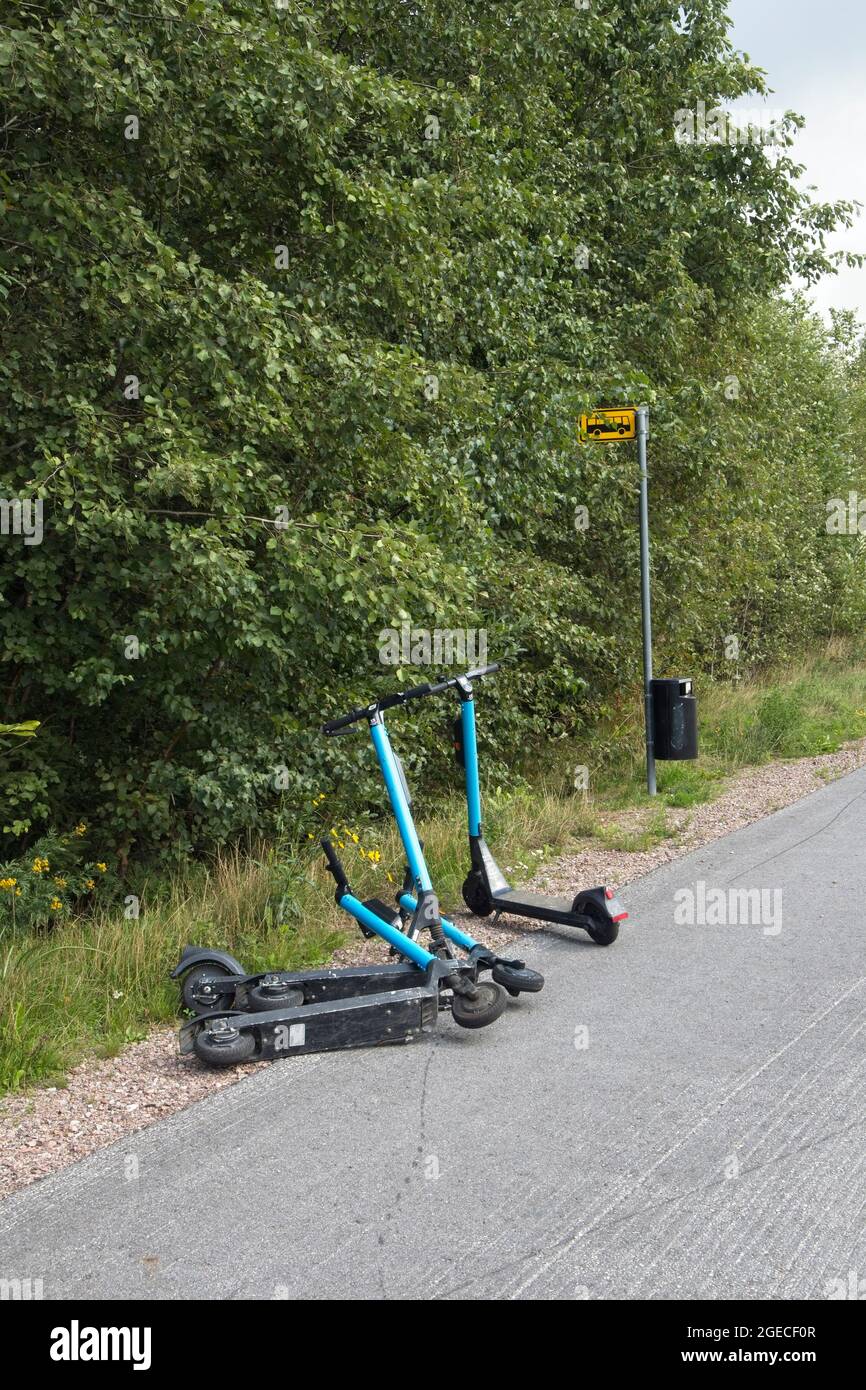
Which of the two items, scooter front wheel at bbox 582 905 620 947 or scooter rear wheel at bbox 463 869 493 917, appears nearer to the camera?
scooter front wheel at bbox 582 905 620 947

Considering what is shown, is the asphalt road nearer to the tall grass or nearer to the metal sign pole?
the tall grass

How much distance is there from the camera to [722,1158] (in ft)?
12.2

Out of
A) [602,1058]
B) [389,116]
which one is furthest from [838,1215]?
[389,116]

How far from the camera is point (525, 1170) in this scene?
367 cm

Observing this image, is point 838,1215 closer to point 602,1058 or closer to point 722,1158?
point 722,1158

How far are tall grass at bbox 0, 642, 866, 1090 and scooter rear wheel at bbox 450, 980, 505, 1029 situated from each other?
122 centimetres

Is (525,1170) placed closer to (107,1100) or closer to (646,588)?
(107,1100)

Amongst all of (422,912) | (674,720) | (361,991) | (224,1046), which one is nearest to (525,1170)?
(224,1046)

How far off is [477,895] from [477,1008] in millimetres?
1808

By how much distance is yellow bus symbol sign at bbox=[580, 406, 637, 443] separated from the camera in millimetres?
10500

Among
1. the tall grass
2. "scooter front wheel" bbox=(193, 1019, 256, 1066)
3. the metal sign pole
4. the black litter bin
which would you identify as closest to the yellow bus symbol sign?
the metal sign pole

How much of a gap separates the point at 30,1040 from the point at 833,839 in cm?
594

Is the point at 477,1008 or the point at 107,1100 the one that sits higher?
the point at 477,1008

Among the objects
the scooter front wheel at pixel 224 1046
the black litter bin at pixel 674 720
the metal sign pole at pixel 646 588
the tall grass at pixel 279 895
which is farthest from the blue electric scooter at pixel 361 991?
the metal sign pole at pixel 646 588
